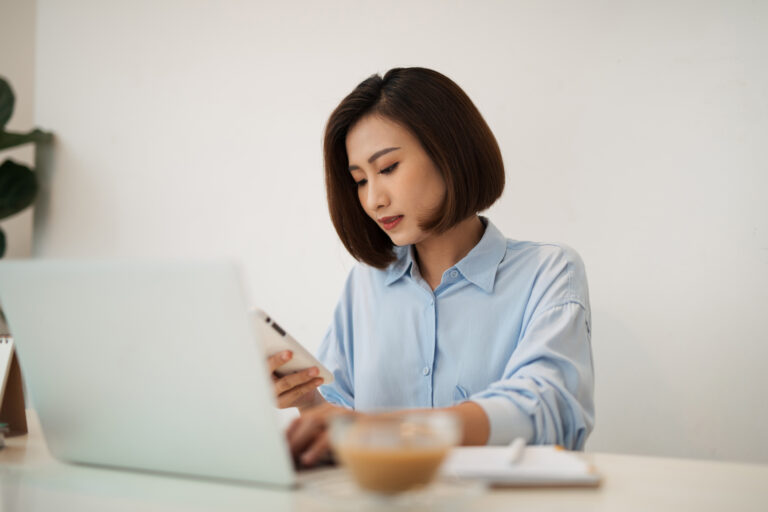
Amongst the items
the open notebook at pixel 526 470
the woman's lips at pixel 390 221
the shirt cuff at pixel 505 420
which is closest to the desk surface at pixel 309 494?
the open notebook at pixel 526 470

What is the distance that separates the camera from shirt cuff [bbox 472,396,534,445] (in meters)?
0.95

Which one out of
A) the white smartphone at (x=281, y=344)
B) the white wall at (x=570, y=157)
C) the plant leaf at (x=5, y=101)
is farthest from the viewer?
the plant leaf at (x=5, y=101)

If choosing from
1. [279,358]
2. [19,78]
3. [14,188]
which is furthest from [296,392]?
[19,78]

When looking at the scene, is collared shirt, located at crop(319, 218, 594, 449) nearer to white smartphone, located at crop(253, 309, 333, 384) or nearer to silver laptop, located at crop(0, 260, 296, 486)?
white smartphone, located at crop(253, 309, 333, 384)

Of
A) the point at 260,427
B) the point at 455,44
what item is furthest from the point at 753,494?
the point at 455,44

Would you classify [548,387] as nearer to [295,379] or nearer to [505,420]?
[505,420]

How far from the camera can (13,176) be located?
2.94 meters

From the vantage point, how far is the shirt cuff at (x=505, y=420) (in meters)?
0.95

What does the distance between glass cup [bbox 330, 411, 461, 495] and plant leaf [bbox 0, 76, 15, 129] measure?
2.66 metres

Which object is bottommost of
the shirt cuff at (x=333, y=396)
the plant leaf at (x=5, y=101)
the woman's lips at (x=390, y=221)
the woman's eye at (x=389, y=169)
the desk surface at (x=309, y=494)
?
the shirt cuff at (x=333, y=396)

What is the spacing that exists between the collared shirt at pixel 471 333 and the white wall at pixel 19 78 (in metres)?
2.09

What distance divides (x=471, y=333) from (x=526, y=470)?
70 centimetres

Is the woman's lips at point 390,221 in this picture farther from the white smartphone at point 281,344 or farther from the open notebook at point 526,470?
the open notebook at point 526,470

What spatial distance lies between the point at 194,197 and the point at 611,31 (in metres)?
1.61
